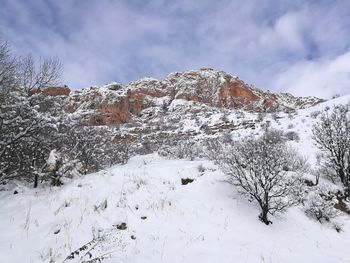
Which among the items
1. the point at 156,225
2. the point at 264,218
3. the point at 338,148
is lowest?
the point at 264,218

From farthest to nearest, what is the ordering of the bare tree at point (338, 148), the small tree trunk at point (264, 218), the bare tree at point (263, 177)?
the bare tree at point (338, 148)
the bare tree at point (263, 177)
the small tree trunk at point (264, 218)

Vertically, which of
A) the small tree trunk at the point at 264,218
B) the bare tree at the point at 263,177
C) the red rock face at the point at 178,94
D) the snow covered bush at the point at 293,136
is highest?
the red rock face at the point at 178,94

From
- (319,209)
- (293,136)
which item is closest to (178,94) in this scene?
(293,136)

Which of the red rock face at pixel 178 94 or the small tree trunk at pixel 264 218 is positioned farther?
the red rock face at pixel 178 94

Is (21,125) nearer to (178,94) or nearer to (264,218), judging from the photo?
(264,218)

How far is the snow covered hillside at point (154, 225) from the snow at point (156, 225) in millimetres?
23

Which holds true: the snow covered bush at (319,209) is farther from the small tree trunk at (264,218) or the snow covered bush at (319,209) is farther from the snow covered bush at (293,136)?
the snow covered bush at (293,136)

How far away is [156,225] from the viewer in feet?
25.9

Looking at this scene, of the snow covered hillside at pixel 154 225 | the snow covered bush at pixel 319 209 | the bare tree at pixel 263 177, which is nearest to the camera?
the snow covered hillside at pixel 154 225

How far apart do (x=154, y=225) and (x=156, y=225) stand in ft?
0.17

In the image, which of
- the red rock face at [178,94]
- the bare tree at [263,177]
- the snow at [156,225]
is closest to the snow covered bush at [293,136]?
the bare tree at [263,177]

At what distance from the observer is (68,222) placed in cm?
780

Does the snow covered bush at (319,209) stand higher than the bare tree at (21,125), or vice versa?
the bare tree at (21,125)

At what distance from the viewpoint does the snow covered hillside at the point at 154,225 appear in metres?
6.59
